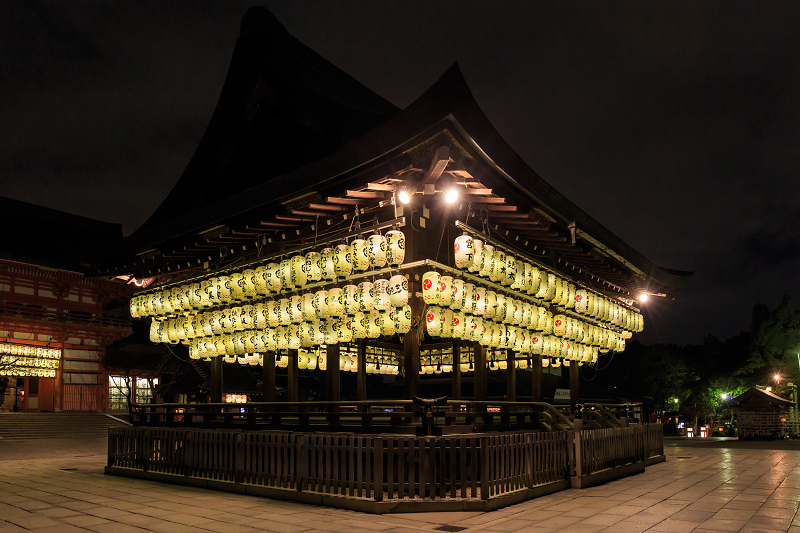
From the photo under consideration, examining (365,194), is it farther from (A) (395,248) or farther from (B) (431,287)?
(B) (431,287)

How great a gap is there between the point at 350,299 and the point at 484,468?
13.6ft

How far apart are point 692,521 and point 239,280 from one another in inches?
397

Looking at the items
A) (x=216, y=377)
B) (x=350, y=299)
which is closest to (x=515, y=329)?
(x=350, y=299)

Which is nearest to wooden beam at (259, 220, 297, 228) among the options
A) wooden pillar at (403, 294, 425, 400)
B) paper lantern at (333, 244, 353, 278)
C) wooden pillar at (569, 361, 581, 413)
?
paper lantern at (333, 244, 353, 278)

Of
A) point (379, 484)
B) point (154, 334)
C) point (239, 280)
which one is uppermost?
point (239, 280)

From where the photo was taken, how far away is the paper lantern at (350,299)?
448 inches

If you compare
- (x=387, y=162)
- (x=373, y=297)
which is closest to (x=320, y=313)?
(x=373, y=297)

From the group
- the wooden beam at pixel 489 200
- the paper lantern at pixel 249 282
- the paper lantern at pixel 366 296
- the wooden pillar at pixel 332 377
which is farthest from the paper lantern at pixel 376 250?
the paper lantern at pixel 249 282

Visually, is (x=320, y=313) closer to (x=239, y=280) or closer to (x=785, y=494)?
(x=239, y=280)

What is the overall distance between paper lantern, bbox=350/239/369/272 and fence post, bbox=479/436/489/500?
380cm

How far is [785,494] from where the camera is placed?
1012cm

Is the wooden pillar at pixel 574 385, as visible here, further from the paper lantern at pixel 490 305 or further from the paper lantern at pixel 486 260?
the paper lantern at pixel 486 260

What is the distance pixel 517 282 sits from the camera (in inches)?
495

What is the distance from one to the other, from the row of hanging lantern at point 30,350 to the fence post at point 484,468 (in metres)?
31.9
